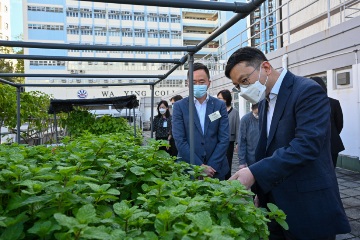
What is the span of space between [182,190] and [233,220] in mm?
245

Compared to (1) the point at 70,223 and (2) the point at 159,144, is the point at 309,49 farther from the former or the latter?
(1) the point at 70,223

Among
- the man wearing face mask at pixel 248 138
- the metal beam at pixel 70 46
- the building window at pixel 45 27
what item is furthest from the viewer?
the building window at pixel 45 27

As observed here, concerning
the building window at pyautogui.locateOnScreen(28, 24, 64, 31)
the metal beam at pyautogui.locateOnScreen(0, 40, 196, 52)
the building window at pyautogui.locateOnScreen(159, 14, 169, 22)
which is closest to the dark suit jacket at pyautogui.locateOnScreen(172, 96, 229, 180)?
the metal beam at pyautogui.locateOnScreen(0, 40, 196, 52)

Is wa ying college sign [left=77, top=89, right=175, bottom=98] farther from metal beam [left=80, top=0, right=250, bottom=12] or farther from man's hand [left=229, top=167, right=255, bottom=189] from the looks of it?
metal beam [left=80, top=0, right=250, bottom=12]

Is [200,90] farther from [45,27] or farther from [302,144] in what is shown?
[45,27]

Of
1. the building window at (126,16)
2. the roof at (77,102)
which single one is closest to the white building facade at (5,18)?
the building window at (126,16)

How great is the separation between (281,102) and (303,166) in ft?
1.22

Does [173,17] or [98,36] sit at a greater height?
[173,17]

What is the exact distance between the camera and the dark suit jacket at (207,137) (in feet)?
9.87

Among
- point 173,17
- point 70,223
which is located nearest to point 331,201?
point 70,223

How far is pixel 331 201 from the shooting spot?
177 centimetres

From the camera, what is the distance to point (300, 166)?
68.1 inches

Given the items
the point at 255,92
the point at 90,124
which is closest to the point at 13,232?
the point at 255,92

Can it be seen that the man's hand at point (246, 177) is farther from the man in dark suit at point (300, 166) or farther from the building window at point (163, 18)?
the building window at point (163, 18)
